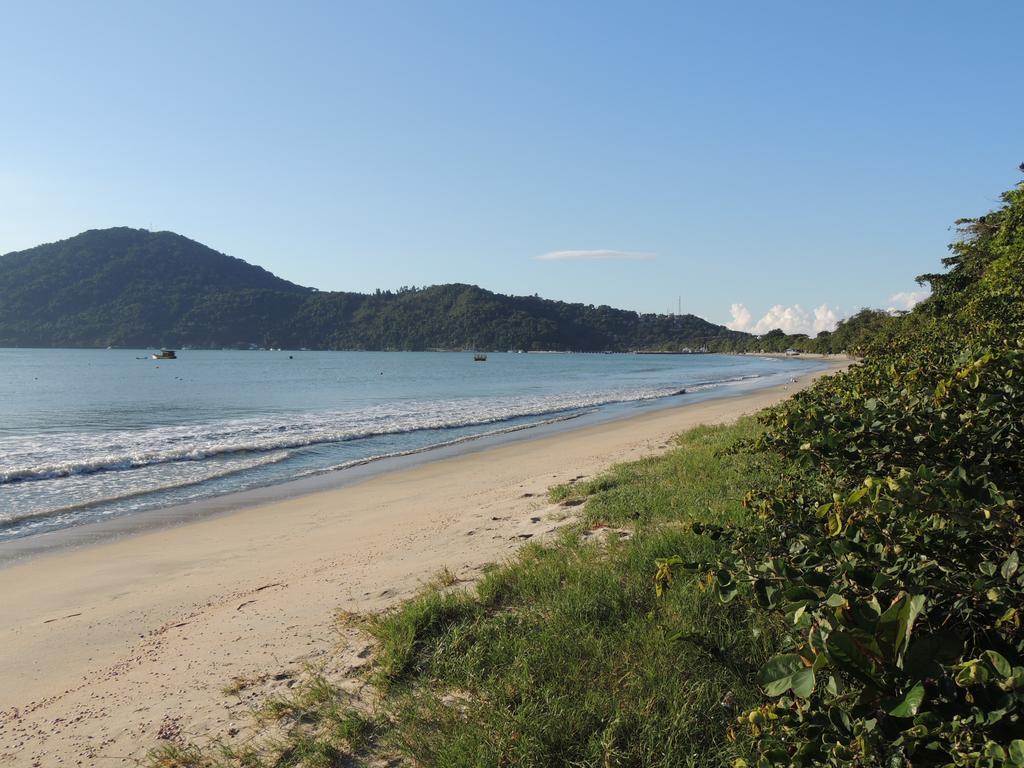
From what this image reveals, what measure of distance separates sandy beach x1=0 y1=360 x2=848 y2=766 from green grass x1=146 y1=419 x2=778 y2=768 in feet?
1.51

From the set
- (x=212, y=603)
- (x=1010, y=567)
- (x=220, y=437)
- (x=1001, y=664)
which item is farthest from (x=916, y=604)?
(x=220, y=437)

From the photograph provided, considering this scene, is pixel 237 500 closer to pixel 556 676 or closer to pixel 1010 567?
pixel 556 676

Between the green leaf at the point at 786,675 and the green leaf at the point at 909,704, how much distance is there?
19cm

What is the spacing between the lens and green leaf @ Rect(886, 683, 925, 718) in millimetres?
1473

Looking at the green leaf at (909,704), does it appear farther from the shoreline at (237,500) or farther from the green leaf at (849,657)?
the shoreline at (237,500)

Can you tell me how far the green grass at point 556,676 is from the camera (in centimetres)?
303

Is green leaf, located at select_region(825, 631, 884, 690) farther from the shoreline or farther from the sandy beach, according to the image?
the shoreline

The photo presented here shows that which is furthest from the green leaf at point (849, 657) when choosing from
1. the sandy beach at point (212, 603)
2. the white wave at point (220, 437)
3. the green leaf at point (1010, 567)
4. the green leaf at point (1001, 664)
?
the white wave at point (220, 437)

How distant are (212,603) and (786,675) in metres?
5.90

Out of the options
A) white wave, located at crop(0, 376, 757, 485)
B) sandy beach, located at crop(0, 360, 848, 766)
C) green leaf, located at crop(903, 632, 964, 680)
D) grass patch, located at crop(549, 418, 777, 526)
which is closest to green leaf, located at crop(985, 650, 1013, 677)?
green leaf, located at crop(903, 632, 964, 680)

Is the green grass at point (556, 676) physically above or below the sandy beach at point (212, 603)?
above

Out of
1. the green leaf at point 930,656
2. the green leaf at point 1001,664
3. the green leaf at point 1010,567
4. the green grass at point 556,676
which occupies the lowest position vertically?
the green grass at point 556,676

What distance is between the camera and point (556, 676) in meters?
3.50

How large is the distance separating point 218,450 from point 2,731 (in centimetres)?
1421
